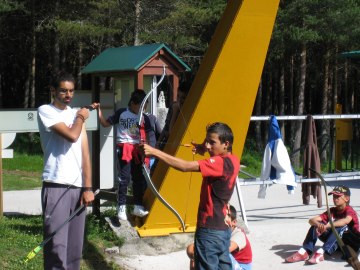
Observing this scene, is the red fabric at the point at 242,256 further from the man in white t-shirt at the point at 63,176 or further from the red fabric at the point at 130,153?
the red fabric at the point at 130,153

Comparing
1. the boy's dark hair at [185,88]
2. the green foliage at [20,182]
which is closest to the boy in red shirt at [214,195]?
the boy's dark hair at [185,88]

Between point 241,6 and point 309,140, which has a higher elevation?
point 241,6

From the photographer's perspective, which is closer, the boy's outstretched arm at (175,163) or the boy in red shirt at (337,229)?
the boy's outstretched arm at (175,163)

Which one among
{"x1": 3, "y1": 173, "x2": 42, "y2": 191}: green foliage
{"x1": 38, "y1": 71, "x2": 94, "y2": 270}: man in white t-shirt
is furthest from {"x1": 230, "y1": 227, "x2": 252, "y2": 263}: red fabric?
{"x1": 3, "y1": 173, "x2": 42, "y2": 191}: green foliage

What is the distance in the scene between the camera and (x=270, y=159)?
193 inches

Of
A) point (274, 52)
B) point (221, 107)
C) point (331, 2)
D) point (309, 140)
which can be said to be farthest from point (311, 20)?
point (221, 107)

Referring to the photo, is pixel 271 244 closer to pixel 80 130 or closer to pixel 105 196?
pixel 105 196

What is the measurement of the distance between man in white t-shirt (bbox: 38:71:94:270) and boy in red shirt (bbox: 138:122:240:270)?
2.31ft

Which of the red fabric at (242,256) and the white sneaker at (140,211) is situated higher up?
the white sneaker at (140,211)

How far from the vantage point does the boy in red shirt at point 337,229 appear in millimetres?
4305

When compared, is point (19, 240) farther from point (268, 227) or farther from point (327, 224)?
point (327, 224)

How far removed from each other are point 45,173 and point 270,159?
2.91 meters

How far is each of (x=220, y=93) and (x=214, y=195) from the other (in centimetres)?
192

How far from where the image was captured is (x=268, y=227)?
5566mm
